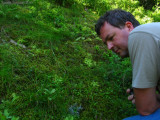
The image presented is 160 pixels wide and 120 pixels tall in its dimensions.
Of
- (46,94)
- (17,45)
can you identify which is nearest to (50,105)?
(46,94)

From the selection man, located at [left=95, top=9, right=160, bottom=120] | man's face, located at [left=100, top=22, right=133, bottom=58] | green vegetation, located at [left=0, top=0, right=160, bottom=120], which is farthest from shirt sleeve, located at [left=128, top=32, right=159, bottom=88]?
green vegetation, located at [left=0, top=0, right=160, bottom=120]

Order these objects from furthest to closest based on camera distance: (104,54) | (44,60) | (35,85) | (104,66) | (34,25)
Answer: (34,25) < (104,54) < (104,66) < (44,60) < (35,85)

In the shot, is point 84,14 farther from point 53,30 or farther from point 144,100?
point 144,100

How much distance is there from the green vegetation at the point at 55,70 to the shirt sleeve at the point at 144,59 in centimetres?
97

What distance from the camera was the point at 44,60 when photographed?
328 centimetres

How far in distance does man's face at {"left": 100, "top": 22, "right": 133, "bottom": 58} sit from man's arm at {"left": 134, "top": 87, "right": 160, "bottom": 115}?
583 millimetres

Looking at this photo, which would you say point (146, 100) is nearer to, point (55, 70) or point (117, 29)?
point (117, 29)

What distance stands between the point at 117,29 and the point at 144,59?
→ 666 millimetres

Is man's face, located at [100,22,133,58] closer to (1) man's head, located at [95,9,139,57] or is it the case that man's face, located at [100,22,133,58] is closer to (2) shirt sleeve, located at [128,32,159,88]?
(1) man's head, located at [95,9,139,57]

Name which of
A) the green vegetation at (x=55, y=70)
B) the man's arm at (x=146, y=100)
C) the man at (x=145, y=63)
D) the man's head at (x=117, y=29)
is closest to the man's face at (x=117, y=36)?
the man's head at (x=117, y=29)

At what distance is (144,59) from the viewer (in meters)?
1.67

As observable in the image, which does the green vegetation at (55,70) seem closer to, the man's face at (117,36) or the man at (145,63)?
the man at (145,63)

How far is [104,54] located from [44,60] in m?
1.38

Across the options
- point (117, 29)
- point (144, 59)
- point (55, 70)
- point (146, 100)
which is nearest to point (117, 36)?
point (117, 29)
